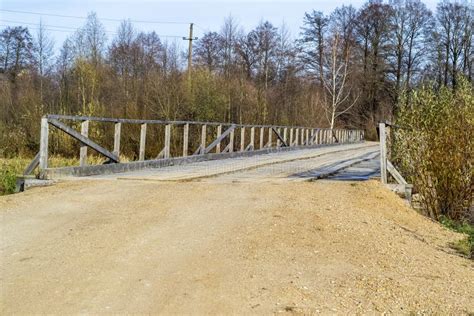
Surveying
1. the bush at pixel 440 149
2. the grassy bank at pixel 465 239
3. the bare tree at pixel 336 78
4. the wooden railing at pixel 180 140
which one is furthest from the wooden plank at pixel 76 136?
the bare tree at pixel 336 78

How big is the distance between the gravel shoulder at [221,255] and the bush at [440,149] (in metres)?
1.56

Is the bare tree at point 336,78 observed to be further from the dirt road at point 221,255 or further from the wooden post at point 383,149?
the dirt road at point 221,255

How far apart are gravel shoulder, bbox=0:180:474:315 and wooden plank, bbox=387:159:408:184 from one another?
1295 mm

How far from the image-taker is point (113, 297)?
13.8ft

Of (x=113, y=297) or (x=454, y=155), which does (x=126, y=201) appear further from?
(x=454, y=155)

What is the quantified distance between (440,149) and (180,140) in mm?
14153

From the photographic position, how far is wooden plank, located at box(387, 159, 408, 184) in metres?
9.80

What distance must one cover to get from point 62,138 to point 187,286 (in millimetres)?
17437

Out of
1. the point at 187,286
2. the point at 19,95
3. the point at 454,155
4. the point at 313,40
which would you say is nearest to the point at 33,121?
the point at 19,95

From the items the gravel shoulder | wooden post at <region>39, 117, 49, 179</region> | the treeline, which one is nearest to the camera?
the gravel shoulder

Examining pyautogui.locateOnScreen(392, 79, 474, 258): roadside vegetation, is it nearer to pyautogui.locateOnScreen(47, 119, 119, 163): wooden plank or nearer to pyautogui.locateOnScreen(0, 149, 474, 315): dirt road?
pyautogui.locateOnScreen(0, 149, 474, 315): dirt road

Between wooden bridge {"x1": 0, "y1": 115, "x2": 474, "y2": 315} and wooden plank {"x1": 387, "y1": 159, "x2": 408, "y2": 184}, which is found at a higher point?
wooden plank {"x1": 387, "y1": 159, "x2": 408, "y2": 184}

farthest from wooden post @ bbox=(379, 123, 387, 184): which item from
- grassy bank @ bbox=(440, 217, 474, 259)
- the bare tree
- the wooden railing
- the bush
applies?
the bare tree

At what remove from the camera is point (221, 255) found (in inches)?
210
